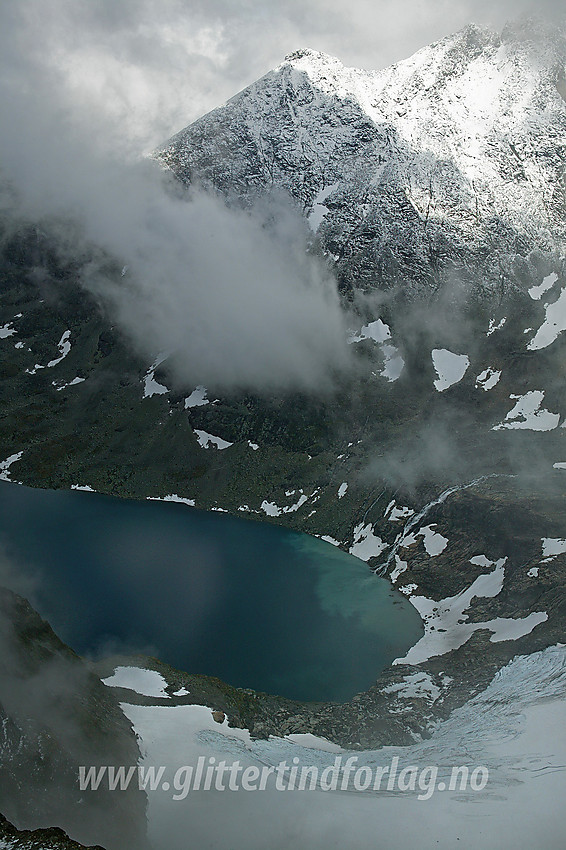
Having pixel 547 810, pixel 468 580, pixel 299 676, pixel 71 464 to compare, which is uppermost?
pixel 71 464

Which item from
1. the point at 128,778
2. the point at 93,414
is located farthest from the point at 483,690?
the point at 93,414

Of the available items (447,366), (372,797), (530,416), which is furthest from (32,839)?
(447,366)

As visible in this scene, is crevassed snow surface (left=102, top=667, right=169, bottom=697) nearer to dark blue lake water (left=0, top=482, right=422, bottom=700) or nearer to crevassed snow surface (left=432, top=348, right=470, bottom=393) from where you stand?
dark blue lake water (left=0, top=482, right=422, bottom=700)

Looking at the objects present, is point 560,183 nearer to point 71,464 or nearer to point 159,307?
point 159,307

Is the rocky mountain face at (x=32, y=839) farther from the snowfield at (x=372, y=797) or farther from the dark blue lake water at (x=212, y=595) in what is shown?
the dark blue lake water at (x=212, y=595)

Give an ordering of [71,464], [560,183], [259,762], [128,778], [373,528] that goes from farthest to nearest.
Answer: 1. [560,183]
2. [71,464]
3. [373,528]
4. [259,762]
5. [128,778]
